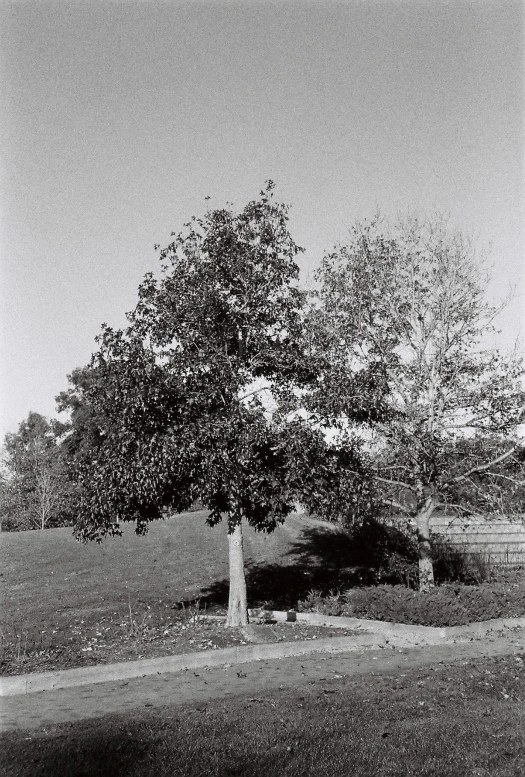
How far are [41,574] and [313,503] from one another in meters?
13.8

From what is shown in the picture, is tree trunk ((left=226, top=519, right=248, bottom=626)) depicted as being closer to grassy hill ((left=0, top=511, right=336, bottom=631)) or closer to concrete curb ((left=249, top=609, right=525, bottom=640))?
concrete curb ((left=249, top=609, right=525, bottom=640))

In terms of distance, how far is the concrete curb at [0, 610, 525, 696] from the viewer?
881 centimetres

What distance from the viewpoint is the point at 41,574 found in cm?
2230

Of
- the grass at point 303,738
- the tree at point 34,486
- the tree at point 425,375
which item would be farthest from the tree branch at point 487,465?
the tree at point 34,486

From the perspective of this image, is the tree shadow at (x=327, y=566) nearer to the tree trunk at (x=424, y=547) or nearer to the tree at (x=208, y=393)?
the tree trunk at (x=424, y=547)

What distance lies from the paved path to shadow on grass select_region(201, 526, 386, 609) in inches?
211

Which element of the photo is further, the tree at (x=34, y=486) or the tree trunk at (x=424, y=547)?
the tree at (x=34, y=486)

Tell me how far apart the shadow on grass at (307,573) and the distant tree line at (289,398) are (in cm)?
325

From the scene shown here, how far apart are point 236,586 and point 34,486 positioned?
3298cm

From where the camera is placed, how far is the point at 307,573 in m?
20.8

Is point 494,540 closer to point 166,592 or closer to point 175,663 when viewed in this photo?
point 166,592

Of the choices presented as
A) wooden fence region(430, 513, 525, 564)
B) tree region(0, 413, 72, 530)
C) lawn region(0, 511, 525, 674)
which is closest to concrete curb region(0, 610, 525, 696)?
lawn region(0, 511, 525, 674)

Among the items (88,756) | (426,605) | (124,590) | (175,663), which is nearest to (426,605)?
(426,605)

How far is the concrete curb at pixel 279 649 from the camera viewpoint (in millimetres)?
8812
